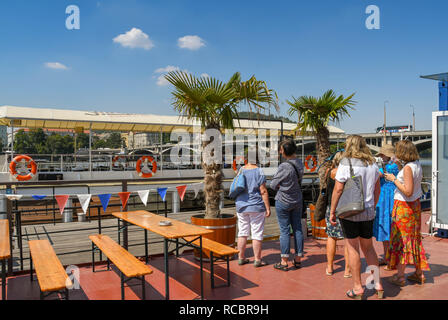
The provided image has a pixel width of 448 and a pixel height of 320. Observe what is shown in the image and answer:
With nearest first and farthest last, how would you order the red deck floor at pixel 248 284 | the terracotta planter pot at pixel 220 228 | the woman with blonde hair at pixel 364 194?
the woman with blonde hair at pixel 364 194 → the red deck floor at pixel 248 284 → the terracotta planter pot at pixel 220 228

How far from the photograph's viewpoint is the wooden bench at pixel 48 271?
8.42 ft

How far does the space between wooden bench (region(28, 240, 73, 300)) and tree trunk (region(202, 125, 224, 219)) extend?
2096mm

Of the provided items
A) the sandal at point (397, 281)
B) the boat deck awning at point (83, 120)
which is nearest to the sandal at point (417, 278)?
the sandal at point (397, 281)

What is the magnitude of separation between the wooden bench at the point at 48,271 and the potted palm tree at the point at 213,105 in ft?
6.36

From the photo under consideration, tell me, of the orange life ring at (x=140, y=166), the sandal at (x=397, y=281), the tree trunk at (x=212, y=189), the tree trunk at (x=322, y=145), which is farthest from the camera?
the orange life ring at (x=140, y=166)

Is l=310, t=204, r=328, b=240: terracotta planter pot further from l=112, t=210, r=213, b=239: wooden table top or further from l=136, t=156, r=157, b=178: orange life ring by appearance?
l=136, t=156, r=157, b=178: orange life ring

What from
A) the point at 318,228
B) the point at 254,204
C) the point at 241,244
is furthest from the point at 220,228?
the point at 318,228

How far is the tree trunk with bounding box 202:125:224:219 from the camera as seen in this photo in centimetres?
491

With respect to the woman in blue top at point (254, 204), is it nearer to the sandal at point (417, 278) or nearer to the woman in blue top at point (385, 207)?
the woman in blue top at point (385, 207)

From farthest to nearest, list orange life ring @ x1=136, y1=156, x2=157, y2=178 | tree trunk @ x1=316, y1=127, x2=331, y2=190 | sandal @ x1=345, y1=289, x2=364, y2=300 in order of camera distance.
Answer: orange life ring @ x1=136, y1=156, x2=157, y2=178, tree trunk @ x1=316, y1=127, x2=331, y2=190, sandal @ x1=345, y1=289, x2=364, y2=300

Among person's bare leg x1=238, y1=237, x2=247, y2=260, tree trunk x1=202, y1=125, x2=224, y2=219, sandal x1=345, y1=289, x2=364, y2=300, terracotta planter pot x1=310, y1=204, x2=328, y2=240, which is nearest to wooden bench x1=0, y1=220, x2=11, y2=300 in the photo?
tree trunk x1=202, y1=125, x2=224, y2=219

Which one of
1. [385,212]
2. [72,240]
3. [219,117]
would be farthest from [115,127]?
[385,212]
